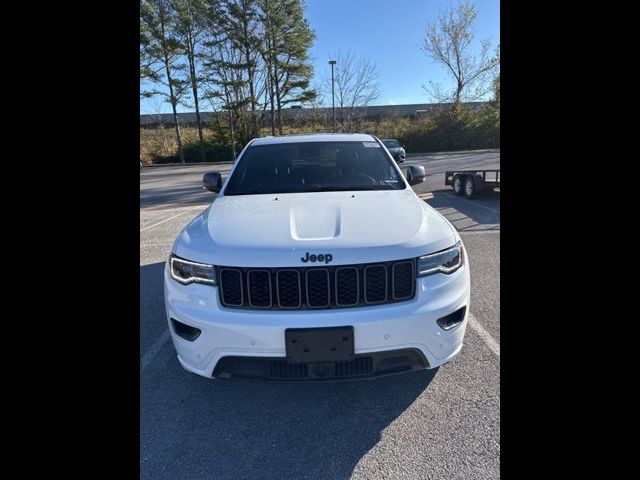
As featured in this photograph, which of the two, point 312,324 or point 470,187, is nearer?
point 312,324

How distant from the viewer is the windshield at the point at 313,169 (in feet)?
10.7

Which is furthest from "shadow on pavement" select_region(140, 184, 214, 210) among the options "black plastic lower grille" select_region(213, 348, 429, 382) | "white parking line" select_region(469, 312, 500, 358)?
"black plastic lower grille" select_region(213, 348, 429, 382)

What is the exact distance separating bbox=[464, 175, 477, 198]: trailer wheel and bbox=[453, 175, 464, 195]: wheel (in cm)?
19

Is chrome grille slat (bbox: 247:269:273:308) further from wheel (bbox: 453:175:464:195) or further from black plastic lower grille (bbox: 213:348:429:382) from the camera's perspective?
Result: wheel (bbox: 453:175:464:195)

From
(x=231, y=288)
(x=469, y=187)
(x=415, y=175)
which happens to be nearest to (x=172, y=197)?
(x=469, y=187)

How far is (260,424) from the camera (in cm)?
215

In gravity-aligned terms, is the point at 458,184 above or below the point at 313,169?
below

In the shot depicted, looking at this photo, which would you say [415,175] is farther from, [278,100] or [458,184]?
[278,100]

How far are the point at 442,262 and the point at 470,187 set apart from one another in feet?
29.2

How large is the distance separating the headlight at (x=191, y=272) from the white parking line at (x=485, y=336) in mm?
2256

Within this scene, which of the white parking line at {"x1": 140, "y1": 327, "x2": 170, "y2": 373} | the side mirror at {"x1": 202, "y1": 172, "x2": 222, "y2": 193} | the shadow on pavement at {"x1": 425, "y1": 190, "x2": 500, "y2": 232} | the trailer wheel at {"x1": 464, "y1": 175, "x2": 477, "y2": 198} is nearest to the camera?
the white parking line at {"x1": 140, "y1": 327, "x2": 170, "y2": 373}

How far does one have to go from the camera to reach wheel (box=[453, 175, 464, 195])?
10.6m
